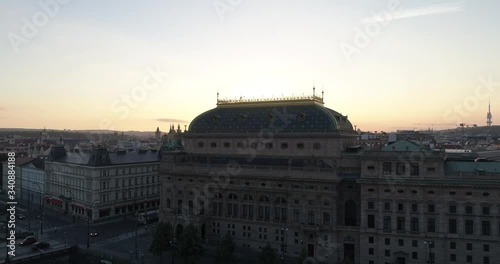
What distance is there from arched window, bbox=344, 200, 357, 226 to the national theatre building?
0.18 metres

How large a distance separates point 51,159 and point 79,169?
17.8 m

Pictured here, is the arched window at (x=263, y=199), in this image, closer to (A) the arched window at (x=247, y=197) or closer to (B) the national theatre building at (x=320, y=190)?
(B) the national theatre building at (x=320, y=190)

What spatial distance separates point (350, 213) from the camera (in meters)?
74.2

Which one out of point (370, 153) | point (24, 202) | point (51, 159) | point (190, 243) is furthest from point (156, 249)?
point (24, 202)

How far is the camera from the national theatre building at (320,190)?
64.6 meters

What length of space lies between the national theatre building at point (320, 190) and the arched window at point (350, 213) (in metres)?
0.18

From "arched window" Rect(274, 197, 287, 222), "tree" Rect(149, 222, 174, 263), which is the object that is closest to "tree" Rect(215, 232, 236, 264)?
"tree" Rect(149, 222, 174, 263)

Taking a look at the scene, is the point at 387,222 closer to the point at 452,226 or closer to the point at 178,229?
the point at 452,226

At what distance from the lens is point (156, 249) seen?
70438mm

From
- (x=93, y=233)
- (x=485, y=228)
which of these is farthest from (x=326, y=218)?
(x=93, y=233)

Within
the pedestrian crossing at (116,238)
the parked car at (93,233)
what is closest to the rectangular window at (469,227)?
the pedestrian crossing at (116,238)

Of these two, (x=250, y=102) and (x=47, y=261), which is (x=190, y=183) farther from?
(x=47, y=261)

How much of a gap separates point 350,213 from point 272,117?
24540 mm

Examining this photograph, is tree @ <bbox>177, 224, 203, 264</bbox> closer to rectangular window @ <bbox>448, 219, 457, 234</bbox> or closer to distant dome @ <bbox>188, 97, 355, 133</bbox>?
distant dome @ <bbox>188, 97, 355, 133</bbox>
